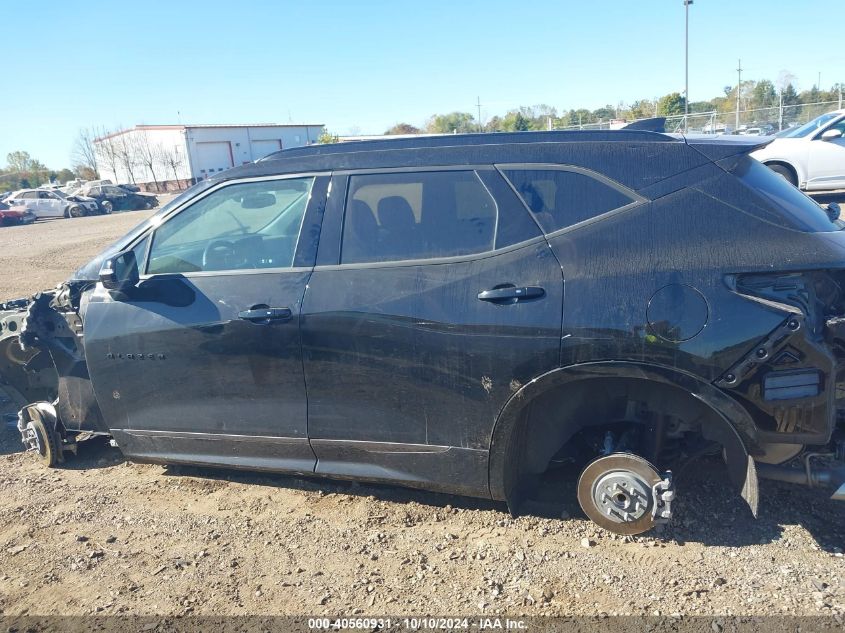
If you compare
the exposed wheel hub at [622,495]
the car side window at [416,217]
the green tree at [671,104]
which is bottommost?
the exposed wheel hub at [622,495]

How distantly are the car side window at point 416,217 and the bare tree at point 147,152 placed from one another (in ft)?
220

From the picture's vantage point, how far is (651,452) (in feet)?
10.4

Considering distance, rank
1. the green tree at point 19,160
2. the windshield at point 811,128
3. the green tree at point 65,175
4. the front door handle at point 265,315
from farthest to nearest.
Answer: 1. the green tree at point 19,160
2. the green tree at point 65,175
3. the windshield at point 811,128
4. the front door handle at point 265,315

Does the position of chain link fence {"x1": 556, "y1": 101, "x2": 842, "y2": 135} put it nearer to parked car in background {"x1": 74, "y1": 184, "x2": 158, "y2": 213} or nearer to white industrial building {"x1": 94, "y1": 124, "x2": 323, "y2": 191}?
parked car in background {"x1": 74, "y1": 184, "x2": 158, "y2": 213}

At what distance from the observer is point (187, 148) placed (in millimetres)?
61000

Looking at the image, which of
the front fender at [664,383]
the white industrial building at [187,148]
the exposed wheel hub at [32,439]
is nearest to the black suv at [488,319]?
the front fender at [664,383]

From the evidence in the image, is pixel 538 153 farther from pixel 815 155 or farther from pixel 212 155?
pixel 212 155

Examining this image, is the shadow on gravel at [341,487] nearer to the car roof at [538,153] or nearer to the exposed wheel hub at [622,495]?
the exposed wheel hub at [622,495]

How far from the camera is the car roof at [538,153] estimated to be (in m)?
2.98

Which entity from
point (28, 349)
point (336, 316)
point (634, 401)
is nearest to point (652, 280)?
point (634, 401)

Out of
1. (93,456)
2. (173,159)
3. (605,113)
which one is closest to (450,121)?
(605,113)

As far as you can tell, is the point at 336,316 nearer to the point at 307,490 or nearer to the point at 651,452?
the point at 307,490

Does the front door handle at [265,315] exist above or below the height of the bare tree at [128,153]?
below

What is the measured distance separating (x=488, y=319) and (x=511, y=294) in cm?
15
